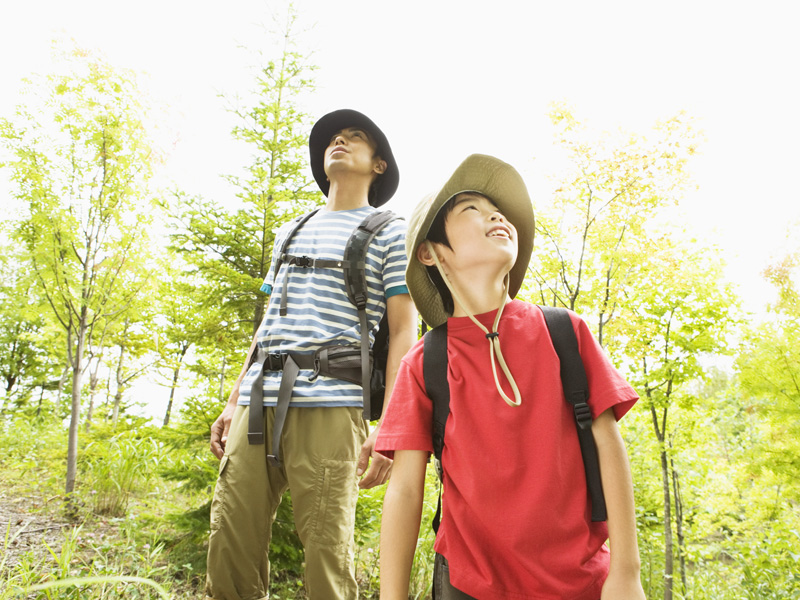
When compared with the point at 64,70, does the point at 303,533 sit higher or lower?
lower

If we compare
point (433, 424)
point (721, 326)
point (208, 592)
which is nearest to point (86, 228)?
point (208, 592)

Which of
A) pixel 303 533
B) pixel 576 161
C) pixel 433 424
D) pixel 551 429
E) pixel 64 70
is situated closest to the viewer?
pixel 551 429

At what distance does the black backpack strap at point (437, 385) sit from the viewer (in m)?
1.18

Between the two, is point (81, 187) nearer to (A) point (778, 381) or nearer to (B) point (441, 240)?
(B) point (441, 240)

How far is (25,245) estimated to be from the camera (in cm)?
557

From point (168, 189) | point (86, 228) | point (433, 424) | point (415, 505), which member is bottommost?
point (415, 505)

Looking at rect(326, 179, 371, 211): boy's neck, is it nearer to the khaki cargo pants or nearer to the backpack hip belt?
the backpack hip belt

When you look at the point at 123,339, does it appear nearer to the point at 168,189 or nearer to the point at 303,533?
the point at 168,189

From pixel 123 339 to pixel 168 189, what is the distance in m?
6.71

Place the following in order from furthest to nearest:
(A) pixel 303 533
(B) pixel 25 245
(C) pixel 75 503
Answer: (B) pixel 25 245
(C) pixel 75 503
(A) pixel 303 533

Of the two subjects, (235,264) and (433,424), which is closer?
(433,424)

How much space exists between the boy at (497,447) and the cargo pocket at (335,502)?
1.81 ft

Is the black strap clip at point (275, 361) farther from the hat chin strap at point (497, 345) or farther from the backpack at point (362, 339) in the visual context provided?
the hat chin strap at point (497, 345)

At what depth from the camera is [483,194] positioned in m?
1.37
